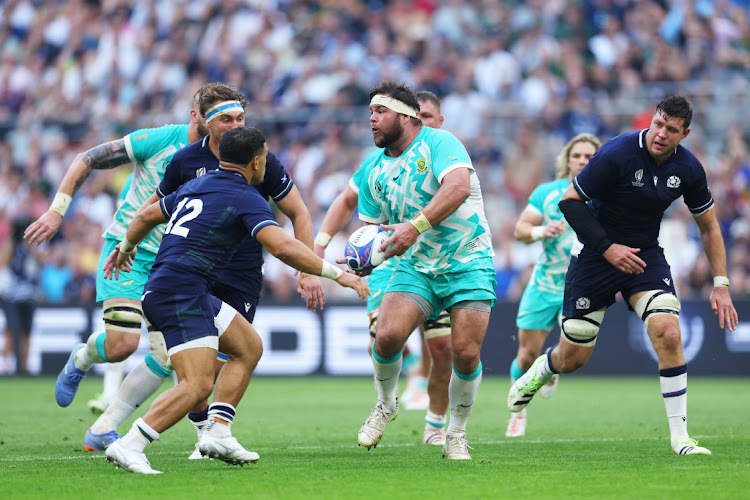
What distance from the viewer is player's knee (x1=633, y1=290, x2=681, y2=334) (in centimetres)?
858

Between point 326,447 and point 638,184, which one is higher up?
point 638,184

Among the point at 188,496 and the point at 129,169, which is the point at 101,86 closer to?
the point at 129,169

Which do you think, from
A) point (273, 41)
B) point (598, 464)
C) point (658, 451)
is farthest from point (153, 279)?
point (273, 41)

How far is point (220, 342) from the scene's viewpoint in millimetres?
7816

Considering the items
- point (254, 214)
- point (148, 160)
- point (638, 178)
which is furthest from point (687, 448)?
point (148, 160)

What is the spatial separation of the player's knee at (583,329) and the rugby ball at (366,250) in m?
2.01

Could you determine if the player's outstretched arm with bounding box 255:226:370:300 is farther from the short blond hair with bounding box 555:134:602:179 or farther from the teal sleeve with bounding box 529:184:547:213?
the short blond hair with bounding box 555:134:602:179

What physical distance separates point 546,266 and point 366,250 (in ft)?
13.3

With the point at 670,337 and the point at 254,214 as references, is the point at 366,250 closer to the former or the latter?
the point at 254,214

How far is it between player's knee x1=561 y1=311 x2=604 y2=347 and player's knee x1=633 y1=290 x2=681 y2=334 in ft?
1.58

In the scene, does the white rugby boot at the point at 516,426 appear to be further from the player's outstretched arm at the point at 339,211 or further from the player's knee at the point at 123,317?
the player's knee at the point at 123,317

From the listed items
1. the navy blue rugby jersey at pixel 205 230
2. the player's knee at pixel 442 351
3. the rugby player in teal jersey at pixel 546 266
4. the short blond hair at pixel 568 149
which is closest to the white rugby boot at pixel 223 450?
the navy blue rugby jersey at pixel 205 230

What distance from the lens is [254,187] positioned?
865 centimetres

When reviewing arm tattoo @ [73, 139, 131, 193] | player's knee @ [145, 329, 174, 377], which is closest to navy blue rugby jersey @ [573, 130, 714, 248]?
player's knee @ [145, 329, 174, 377]
